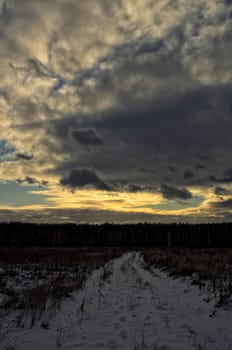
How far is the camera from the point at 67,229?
→ 138 meters

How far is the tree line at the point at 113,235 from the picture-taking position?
123 meters

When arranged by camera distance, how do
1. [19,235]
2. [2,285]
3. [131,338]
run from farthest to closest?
[19,235]
[2,285]
[131,338]

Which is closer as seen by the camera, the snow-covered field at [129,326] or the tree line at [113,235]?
the snow-covered field at [129,326]

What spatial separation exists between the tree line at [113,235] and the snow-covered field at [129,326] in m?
115

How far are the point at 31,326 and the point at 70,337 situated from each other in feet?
4.08

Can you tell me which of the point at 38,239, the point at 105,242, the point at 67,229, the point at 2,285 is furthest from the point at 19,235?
the point at 2,285

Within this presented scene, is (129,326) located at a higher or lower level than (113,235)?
lower

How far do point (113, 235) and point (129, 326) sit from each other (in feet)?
436

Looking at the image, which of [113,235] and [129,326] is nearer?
[129,326]

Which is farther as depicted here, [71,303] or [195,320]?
[71,303]

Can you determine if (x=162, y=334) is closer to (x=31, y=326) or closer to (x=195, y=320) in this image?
(x=195, y=320)

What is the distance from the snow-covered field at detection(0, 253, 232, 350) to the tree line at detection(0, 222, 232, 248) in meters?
115

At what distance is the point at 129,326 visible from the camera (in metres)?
7.26

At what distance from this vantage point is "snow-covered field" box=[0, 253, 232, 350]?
5.98 m
